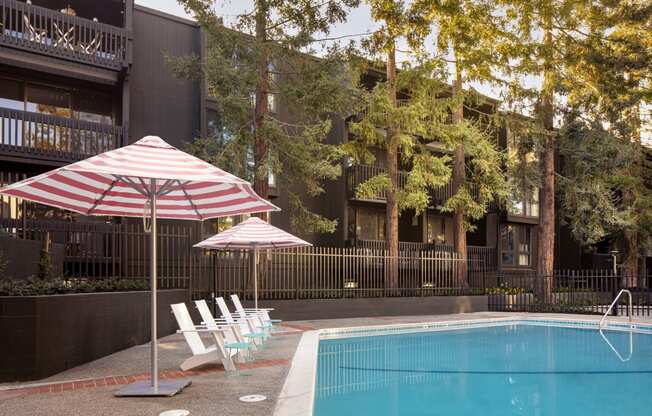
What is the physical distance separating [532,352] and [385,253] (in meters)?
7.70

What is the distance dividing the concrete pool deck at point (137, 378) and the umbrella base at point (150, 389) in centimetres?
10

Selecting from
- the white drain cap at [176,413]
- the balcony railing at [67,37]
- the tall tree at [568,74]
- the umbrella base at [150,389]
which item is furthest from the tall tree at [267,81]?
the white drain cap at [176,413]

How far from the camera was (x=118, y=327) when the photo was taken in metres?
9.71

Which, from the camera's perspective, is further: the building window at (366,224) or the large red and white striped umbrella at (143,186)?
the building window at (366,224)

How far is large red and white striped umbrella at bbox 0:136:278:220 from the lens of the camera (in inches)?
221

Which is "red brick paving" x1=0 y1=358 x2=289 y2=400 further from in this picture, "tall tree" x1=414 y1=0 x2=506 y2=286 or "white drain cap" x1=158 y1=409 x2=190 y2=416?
"tall tree" x1=414 y1=0 x2=506 y2=286

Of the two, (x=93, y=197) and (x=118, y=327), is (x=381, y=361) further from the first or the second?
(x=93, y=197)

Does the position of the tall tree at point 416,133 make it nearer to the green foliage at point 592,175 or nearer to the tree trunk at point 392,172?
the tree trunk at point 392,172

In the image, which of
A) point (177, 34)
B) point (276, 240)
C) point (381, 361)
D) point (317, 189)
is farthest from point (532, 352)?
point (177, 34)

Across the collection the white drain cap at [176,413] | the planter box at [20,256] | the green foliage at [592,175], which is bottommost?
the white drain cap at [176,413]

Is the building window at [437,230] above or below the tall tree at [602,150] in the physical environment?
below

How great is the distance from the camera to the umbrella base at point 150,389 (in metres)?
6.10

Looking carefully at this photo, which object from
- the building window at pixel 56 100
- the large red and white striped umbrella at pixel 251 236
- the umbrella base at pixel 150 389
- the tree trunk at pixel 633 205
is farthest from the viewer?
the tree trunk at pixel 633 205

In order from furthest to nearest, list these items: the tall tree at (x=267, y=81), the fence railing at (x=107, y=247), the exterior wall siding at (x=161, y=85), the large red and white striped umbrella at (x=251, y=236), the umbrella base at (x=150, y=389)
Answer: the exterior wall siding at (x=161, y=85) < the tall tree at (x=267, y=81) < the fence railing at (x=107, y=247) < the large red and white striped umbrella at (x=251, y=236) < the umbrella base at (x=150, y=389)
